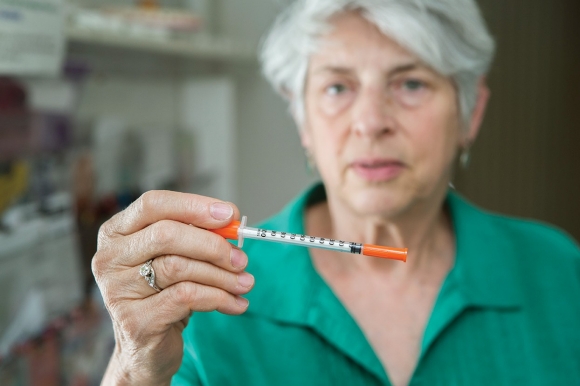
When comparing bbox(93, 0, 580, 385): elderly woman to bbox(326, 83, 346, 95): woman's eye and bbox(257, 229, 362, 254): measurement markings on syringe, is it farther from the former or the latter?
bbox(257, 229, 362, 254): measurement markings on syringe

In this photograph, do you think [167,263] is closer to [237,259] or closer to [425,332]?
[237,259]

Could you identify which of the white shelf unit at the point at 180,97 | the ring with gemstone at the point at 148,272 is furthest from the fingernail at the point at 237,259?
the white shelf unit at the point at 180,97

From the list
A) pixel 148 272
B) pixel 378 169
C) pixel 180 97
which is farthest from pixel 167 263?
pixel 180 97

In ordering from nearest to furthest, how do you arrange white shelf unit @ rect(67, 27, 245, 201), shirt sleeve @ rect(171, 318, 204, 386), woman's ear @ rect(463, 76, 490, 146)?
shirt sleeve @ rect(171, 318, 204, 386), woman's ear @ rect(463, 76, 490, 146), white shelf unit @ rect(67, 27, 245, 201)

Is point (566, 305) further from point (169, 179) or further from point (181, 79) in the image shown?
point (181, 79)

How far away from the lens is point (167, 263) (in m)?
0.80

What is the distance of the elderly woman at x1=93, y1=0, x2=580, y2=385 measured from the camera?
1093mm

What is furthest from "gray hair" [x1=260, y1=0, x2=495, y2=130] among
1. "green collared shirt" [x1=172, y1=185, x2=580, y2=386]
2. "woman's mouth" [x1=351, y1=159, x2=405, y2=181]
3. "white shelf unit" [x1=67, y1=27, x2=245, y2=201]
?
"white shelf unit" [x1=67, y1=27, x2=245, y2=201]

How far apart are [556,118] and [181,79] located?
2.35 meters

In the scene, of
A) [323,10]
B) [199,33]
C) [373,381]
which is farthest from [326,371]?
[199,33]

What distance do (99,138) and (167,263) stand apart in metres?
1.00

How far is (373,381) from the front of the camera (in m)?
1.08

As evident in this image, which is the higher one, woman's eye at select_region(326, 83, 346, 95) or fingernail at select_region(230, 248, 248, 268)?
woman's eye at select_region(326, 83, 346, 95)

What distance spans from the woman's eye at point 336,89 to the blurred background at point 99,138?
0.75 ft
